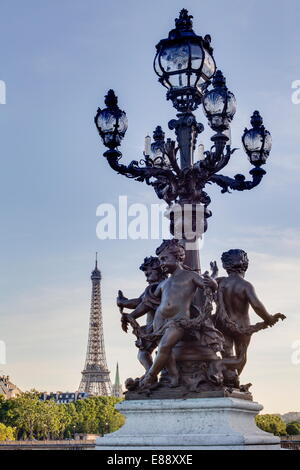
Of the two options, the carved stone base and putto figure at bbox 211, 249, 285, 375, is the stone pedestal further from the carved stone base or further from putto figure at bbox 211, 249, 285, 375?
putto figure at bbox 211, 249, 285, 375

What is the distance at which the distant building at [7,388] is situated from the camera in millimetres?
131750

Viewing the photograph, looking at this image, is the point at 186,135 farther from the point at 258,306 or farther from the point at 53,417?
the point at 53,417

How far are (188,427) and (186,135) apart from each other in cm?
500

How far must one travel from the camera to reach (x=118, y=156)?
45.3 ft

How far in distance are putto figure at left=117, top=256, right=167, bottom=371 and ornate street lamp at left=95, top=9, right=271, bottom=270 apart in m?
0.64

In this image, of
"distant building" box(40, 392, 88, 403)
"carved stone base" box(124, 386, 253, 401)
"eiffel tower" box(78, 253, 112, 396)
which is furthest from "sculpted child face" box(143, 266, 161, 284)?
"distant building" box(40, 392, 88, 403)

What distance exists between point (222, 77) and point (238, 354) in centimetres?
441

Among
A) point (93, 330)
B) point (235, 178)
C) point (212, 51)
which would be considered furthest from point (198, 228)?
point (93, 330)

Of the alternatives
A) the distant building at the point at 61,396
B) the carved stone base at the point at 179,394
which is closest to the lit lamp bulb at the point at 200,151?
the carved stone base at the point at 179,394

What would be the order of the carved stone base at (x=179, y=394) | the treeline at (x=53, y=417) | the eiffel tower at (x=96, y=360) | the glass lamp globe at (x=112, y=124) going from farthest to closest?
1. the eiffel tower at (x=96, y=360)
2. the treeline at (x=53, y=417)
3. the glass lamp globe at (x=112, y=124)
4. the carved stone base at (x=179, y=394)

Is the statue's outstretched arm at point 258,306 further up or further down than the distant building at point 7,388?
further down

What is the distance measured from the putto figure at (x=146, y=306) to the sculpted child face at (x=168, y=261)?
1.62 feet

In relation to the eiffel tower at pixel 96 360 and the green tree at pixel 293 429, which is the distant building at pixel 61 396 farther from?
the green tree at pixel 293 429

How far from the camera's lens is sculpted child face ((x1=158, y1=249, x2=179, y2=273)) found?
499 inches
